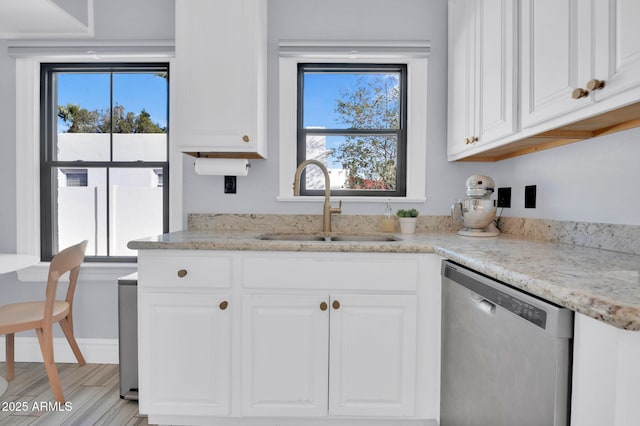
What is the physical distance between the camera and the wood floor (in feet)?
5.36

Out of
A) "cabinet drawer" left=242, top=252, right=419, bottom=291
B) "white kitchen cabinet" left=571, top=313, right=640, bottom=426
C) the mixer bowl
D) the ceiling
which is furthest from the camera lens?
the ceiling

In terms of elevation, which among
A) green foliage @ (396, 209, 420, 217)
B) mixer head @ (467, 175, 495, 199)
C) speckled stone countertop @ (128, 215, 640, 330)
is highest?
mixer head @ (467, 175, 495, 199)

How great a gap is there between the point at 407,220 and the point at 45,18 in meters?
2.48

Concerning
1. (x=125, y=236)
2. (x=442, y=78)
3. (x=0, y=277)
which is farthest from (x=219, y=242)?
(x=0, y=277)

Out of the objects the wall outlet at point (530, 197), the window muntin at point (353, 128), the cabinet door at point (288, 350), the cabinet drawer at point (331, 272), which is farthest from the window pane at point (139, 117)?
the wall outlet at point (530, 197)

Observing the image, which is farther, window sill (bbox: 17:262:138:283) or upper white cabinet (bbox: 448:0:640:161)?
window sill (bbox: 17:262:138:283)

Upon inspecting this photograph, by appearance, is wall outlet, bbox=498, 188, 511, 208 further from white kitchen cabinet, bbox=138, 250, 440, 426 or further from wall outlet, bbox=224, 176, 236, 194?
wall outlet, bbox=224, 176, 236, 194

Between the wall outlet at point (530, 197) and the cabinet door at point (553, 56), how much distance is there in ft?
1.79

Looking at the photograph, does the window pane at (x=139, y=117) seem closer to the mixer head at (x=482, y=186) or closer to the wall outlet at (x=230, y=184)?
the wall outlet at (x=230, y=184)

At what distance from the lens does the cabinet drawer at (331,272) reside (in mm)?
1460

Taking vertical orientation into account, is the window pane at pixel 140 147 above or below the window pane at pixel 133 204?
above

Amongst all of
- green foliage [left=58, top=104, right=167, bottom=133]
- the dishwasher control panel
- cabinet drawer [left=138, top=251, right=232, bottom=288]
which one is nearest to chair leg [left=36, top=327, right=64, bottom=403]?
cabinet drawer [left=138, top=251, right=232, bottom=288]

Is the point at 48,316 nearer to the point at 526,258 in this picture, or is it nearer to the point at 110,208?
the point at 110,208

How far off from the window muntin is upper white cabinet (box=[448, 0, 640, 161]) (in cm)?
46
